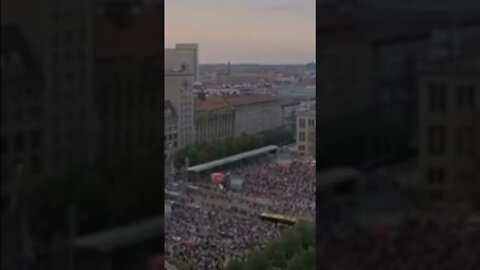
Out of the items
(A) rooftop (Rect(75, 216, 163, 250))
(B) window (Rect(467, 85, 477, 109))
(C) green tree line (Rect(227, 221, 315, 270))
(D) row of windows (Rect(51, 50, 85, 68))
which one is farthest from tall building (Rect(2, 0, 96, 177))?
(B) window (Rect(467, 85, 477, 109))

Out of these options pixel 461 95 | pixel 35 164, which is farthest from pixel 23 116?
pixel 461 95

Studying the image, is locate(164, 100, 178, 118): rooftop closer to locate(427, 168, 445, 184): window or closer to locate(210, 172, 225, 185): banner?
locate(210, 172, 225, 185): banner

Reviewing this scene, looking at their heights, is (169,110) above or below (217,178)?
above

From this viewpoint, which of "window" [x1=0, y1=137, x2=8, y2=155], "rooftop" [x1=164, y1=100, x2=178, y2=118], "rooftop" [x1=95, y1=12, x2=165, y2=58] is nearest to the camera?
"window" [x1=0, y1=137, x2=8, y2=155]

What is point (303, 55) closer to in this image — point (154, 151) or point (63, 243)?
point (154, 151)

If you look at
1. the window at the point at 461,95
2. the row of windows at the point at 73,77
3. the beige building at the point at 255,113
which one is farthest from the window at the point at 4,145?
the window at the point at 461,95

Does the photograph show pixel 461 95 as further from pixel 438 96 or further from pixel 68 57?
pixel 68 57

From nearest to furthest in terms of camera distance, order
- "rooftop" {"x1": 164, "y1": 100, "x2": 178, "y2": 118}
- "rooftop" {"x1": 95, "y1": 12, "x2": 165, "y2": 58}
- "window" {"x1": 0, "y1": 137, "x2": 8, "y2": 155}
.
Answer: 1. "window" {"x1": 0, "y1": 137, "x2": 8, "y2": 155}
2. "rooftop" {"x1": 95, "y1": 12, "x2": 165, "y2": 58}
3. "rooftop" {"x1": 164, "y1": 100, "x2": 178, "y2": 118}
